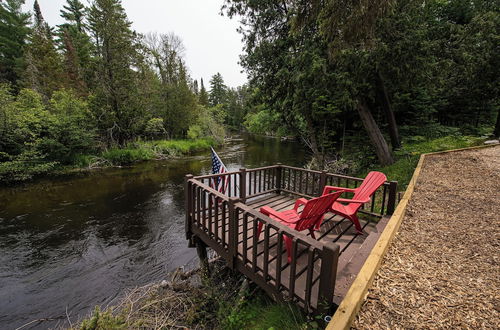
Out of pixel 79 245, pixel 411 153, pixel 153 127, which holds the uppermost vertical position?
pixel 153 127

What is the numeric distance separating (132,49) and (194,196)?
14.9 m

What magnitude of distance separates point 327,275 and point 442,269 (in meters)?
1.36

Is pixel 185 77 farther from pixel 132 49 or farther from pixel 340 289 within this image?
pixel 340 289

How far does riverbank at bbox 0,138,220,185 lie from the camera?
28.8 feet

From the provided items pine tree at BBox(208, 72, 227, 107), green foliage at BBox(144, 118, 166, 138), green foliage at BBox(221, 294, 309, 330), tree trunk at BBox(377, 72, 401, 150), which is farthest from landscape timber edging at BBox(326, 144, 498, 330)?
pine tree at BBox(208, 72, 227, 107)

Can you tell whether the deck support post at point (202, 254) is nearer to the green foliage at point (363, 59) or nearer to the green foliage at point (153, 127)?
the green foliage at point (363, 59)

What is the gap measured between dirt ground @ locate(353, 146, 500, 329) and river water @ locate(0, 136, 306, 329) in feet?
12.8

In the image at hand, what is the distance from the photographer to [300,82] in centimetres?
673

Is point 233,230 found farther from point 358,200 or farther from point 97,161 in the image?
point 97,161

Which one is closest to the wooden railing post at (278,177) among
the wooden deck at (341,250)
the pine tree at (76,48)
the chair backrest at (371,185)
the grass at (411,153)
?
the wooden deck at (341,250)

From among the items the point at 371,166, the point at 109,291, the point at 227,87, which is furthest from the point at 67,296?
the point at 227,87

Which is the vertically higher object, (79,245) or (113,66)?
(113,66)

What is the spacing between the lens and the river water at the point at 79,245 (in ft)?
11.4

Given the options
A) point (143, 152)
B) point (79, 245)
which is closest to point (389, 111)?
point (79, 245)
